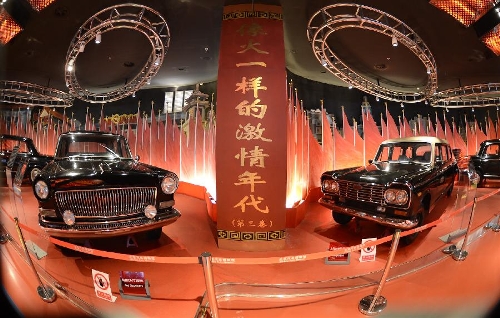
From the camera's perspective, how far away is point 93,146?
2410mm

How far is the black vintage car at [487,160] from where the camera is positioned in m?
2.91

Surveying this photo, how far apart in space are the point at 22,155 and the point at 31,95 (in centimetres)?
54

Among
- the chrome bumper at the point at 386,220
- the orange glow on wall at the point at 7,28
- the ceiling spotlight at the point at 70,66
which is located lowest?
the chrome bumper at the point at 386,220

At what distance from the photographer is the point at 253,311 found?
2133 millimetres

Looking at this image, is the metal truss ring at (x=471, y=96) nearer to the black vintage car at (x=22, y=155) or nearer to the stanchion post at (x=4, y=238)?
the black vintage car at (x=22, y=155)

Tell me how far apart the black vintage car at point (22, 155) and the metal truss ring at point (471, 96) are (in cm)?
380

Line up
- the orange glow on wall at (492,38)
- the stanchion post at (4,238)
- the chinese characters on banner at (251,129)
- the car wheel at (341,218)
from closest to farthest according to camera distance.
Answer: the orange glow on wall at (492,38)
the stanchion post at (4,238)
the chinese characters on banner at (251,129)
the car wheel at (341,218)

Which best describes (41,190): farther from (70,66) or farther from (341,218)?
(341,218)

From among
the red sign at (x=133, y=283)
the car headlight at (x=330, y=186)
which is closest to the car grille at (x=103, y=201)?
the red sign at (x=133, y=283)

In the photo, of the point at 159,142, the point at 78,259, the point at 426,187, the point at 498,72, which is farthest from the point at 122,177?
the point at 498,72

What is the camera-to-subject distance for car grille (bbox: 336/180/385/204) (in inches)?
Result: 124

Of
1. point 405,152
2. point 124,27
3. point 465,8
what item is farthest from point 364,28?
point 124,27

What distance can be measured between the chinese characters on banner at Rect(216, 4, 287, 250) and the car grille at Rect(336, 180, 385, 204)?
0.89m

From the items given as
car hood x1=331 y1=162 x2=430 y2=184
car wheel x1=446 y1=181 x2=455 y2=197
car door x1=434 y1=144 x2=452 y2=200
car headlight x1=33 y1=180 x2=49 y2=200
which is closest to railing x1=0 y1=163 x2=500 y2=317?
car headlight x1=33 y1=180 x2=49 y2=200
